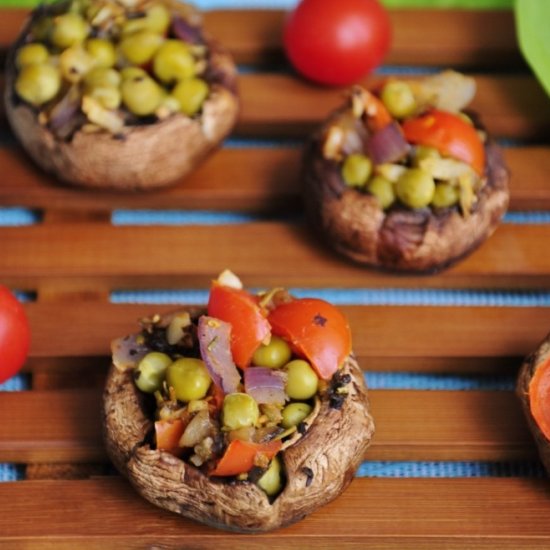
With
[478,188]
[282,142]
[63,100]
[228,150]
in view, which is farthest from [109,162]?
[478,188]

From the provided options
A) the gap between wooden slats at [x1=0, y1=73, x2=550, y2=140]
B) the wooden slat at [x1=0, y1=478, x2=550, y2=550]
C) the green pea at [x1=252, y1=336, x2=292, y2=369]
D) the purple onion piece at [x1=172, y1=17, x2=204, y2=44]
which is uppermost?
the purple onion piece at [x1=172, y1=17, x2=204, y2=44]

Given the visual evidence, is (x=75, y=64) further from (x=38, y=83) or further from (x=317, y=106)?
(x=317, y=106)

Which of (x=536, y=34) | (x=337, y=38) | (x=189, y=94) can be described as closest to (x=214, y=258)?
(x=189, y=94)

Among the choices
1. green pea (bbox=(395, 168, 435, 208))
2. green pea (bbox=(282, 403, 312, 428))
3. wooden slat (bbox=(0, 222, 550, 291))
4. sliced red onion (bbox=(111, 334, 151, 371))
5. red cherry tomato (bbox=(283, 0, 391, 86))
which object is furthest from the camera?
red cherry tomato (bbox=(283, 0, 391, 86))

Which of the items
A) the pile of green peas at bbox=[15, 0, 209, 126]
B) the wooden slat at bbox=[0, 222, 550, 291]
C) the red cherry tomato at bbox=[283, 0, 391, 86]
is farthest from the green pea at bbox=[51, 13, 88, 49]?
the red cherry tomato at bbox=[283, 0, 391, 86]

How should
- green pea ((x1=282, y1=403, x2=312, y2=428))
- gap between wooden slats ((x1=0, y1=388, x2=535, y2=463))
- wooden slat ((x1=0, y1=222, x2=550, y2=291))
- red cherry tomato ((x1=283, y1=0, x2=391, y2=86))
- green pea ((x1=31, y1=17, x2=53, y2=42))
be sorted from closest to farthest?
green pea ((x1=282, y1=403, x2=312, y2=428))
gap between wooden slats ((x1=0, y1=388, x2=535, y2=463))
wooden slat ((x1=0, y1=222, x2=550, y2=291))
green pea ((x1=31, y1=17, x2=53, y2=42))
red cherry tomato ((x1=283, y1=0, x2=391, y2=86))

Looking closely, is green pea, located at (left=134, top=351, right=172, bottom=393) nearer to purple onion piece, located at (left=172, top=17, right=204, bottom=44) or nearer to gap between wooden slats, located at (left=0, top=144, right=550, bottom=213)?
gap between wooden slats, located at (left=0, top=144, right=550, bottom=213)

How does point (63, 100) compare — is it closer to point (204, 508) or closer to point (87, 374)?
point (87, 374)
